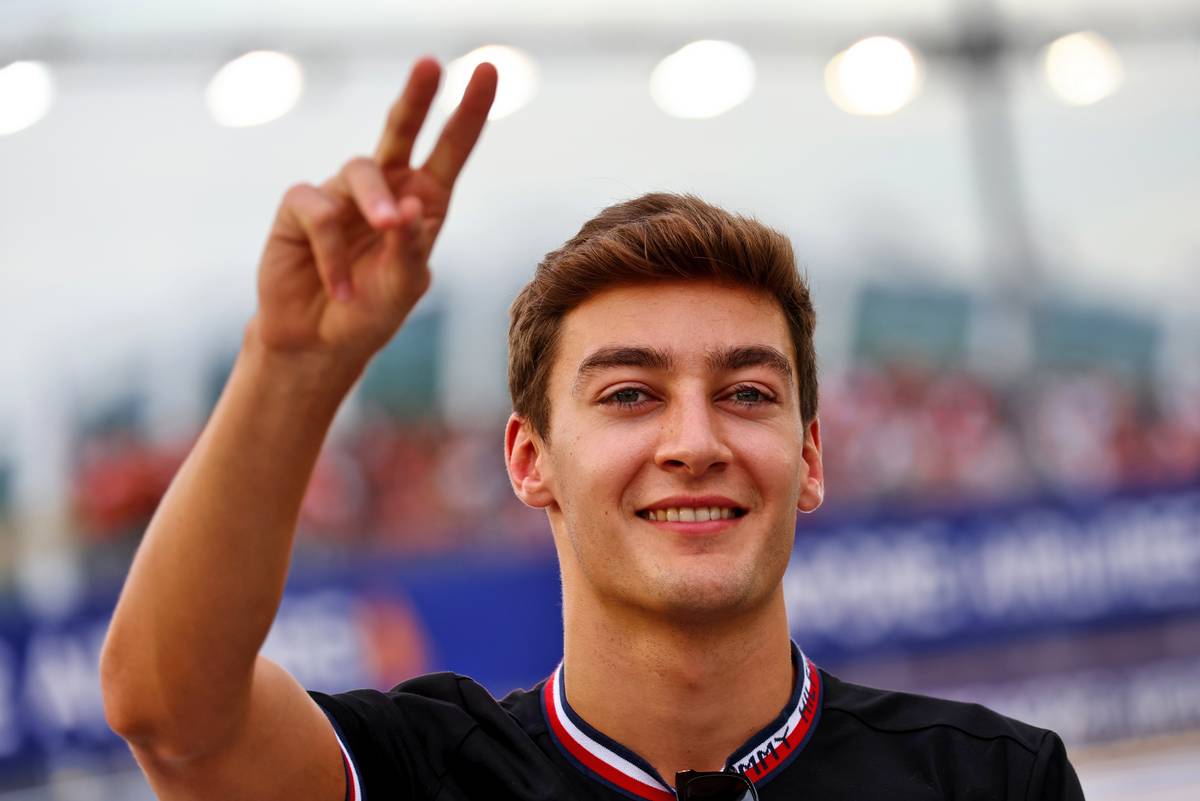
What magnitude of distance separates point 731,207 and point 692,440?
20.6 ft

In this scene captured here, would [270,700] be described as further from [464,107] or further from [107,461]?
[107,461]

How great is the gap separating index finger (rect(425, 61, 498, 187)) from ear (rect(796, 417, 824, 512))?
93 centimetres

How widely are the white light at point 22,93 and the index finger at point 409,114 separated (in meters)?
6.84

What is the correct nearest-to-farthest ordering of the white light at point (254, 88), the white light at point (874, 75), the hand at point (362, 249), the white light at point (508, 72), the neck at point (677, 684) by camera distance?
the hand at point (362, 249), the neck at point (677, 684), the white light at point (254, 88), the white light at point (508, 72), the white light at point (874, 75)

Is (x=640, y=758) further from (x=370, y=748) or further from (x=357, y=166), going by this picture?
(x=357, y=166)

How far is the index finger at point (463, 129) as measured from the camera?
5.21 ft

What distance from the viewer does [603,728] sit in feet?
7.19

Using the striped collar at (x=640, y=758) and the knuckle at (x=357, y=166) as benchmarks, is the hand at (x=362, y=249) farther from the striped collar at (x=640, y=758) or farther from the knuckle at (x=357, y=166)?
the striped collar at (x=640, y=758)

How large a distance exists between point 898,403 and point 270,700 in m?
7.24

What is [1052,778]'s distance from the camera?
213cm

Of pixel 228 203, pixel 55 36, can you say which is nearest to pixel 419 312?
pixel 228 203

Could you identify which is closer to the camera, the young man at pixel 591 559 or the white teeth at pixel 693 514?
the young man at pixel 591 559

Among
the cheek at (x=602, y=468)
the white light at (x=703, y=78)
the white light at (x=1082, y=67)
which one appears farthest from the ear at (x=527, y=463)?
the white light at (x=1082, y=67)

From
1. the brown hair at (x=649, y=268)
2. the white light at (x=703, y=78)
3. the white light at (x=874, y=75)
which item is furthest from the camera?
the white light at (x=874, y=75)
